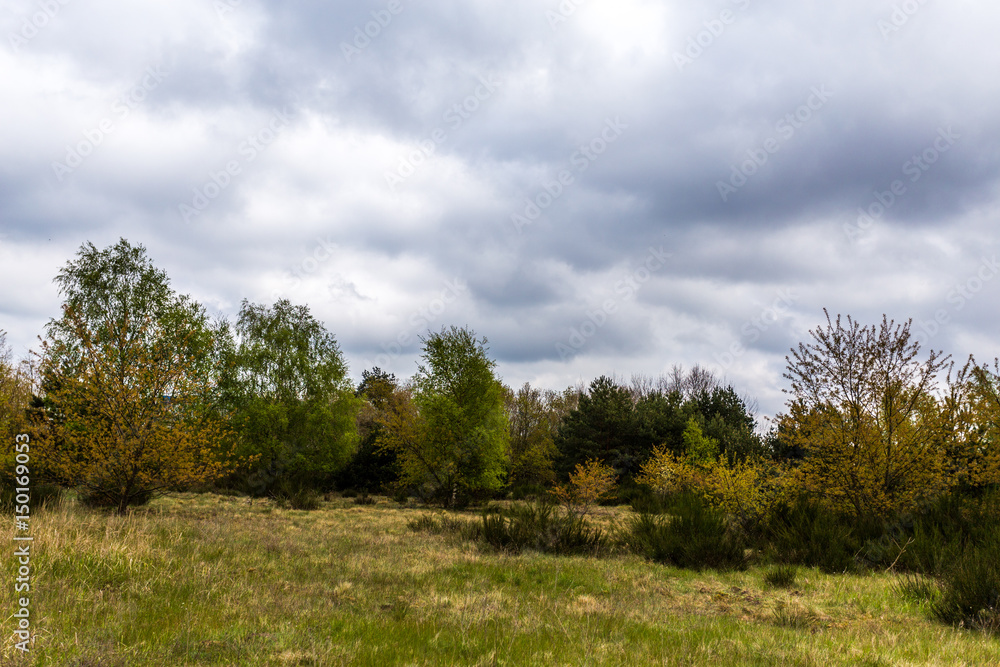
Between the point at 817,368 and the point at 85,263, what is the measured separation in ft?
106

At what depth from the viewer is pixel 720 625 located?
6.16m

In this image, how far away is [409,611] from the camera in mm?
6020

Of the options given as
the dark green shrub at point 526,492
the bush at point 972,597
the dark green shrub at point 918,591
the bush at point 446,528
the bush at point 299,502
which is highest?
the bush at point 972,597

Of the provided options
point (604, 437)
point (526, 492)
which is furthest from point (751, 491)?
point (604, 437)

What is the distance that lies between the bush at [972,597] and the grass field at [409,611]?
32cm

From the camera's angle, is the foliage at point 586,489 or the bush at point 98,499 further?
the foliage at point 586,489

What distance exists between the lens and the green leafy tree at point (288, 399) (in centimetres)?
2838

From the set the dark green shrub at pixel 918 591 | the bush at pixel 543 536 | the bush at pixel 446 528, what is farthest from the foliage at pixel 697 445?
the dark green shrub at pixel 918 591

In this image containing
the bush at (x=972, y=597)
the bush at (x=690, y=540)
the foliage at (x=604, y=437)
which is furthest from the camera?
the foliage at (x=604, y=437)

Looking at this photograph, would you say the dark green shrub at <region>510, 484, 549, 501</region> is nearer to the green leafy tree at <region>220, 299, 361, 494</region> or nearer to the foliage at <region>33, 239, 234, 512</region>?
the green leafy tree at <region>220, 299, 361, 494</region>

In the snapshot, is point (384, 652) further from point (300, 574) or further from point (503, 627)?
point (300, 574)

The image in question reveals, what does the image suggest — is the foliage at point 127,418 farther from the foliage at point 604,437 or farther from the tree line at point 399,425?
the foliage at point 604,437

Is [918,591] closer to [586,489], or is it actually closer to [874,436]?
[874,436]

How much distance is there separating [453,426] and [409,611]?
1963 cm
